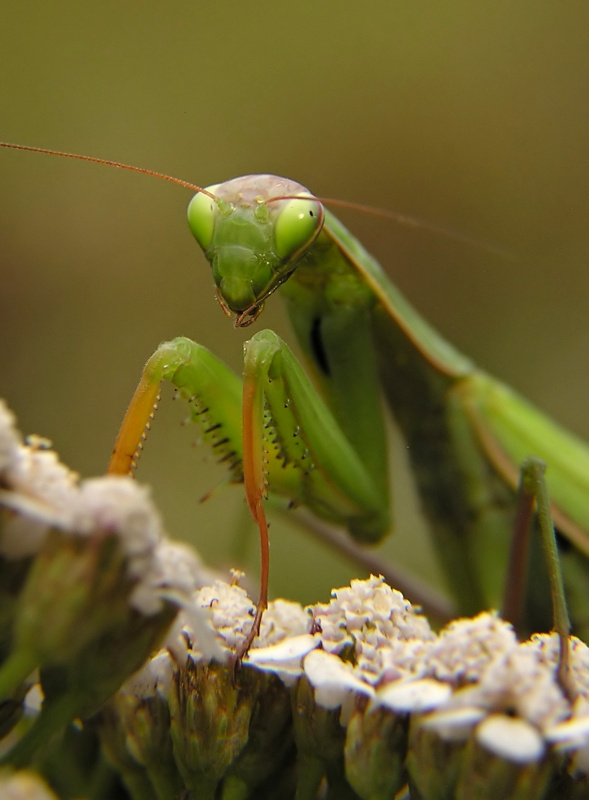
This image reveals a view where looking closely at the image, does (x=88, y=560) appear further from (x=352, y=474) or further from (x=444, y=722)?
(x=352, y=474)

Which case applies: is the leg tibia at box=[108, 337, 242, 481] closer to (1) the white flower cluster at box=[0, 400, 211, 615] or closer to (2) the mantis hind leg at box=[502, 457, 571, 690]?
(1) the white flower cluster at box=[0, 400, 211, 615]

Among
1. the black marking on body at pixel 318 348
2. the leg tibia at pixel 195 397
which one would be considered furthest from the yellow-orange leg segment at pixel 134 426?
the black marking on body at pixel 318 348

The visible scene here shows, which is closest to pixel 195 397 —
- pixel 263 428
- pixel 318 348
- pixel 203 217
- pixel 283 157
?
pixel 263 428

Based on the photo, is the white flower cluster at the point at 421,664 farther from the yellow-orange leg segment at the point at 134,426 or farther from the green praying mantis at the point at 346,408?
the yellow-orange leg segment at the point at 134,426

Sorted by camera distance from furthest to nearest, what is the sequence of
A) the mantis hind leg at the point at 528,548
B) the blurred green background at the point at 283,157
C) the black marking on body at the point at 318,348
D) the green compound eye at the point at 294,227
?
the blurred green background at the point at 283,157
the black marking on body at the point at 318,348
the green compound eye at the point at 294,227
the mantis hind leg at the point at 528,548

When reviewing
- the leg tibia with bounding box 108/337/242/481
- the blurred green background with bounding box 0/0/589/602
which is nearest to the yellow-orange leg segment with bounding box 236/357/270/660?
the leg tibia with bounding box 108/337/242/481

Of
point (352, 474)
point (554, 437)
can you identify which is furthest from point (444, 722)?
point (554, 437)
